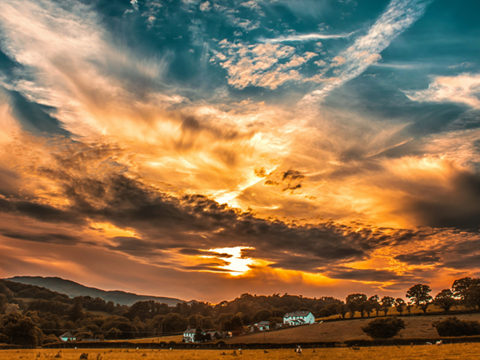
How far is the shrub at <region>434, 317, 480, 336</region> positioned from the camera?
68312mm

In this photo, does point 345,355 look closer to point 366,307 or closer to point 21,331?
point 21,331

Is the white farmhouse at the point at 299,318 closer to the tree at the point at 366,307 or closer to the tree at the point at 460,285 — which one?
the tree at the point at 366,307

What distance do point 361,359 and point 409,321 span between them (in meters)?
89.4

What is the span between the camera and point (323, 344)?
6562cm

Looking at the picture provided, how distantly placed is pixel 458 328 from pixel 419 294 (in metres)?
81.1

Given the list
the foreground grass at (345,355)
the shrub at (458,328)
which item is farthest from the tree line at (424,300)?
the foreground grass at (345,355)

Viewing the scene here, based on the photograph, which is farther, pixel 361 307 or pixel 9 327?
pixel 361 307

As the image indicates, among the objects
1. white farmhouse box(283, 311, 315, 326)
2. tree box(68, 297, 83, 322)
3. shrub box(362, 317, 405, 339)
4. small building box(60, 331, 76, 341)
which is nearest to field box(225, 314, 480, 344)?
shrub box(362, 317, 405, 339)

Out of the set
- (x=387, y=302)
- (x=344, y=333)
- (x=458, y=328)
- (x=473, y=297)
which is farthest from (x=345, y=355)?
(x=387, y=302)

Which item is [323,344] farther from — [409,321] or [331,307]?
[331,307]

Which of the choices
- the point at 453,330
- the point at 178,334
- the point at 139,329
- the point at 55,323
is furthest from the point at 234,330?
the point at 453,330

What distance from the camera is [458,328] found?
69.7 meters

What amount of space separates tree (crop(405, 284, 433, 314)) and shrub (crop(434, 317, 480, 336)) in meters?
75.3

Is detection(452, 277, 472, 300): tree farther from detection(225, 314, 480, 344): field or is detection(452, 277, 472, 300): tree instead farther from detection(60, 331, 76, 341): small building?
detection(60, 331, 76, 341): small building
